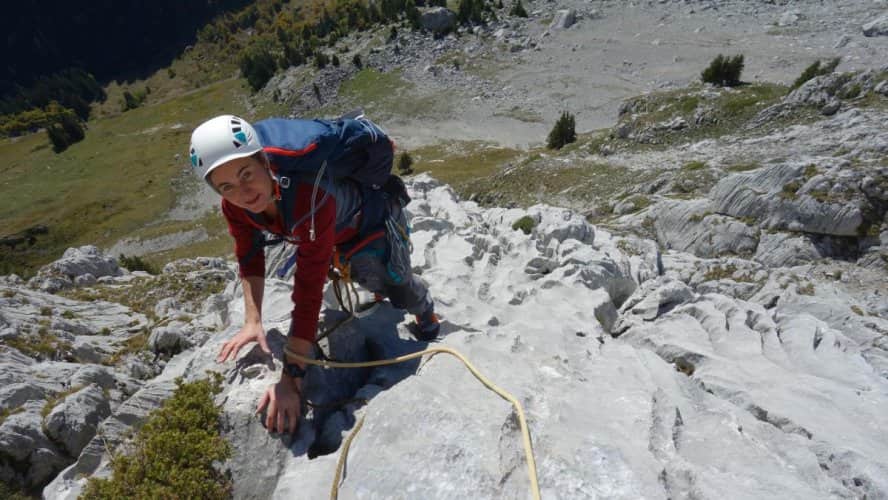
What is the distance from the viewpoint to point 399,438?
4387 mm

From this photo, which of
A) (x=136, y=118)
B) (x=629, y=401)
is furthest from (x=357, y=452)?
(x=136, y=118)

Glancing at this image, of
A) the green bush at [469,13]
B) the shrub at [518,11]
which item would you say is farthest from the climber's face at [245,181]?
the shrub at [518,11]

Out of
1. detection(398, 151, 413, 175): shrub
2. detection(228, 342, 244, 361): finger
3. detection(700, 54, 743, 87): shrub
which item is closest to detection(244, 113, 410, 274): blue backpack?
detection(228, 342, 244, 361): finger

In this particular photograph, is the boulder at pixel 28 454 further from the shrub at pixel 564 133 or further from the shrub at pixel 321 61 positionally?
the shrub at pixel 321 61

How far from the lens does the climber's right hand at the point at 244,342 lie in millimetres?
5418

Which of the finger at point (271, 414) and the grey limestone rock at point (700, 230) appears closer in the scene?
the finger at point (271, 414)

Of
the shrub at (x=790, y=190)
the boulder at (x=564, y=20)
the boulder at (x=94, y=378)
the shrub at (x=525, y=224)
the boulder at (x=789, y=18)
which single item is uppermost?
the boulder at (x=564, y=20)

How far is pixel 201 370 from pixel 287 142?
3447mm

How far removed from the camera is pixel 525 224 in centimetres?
1666

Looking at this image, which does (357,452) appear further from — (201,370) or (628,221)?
(628,221)

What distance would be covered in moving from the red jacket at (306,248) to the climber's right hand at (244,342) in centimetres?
106

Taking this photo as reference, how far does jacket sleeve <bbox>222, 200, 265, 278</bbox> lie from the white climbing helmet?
99cm

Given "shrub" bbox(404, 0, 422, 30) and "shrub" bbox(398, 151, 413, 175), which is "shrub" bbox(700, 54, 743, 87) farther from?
"shrub" bbox(404, 0, 422, 30)

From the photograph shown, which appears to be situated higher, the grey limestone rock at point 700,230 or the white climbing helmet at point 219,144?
the white climbing helmet at point 219,144
